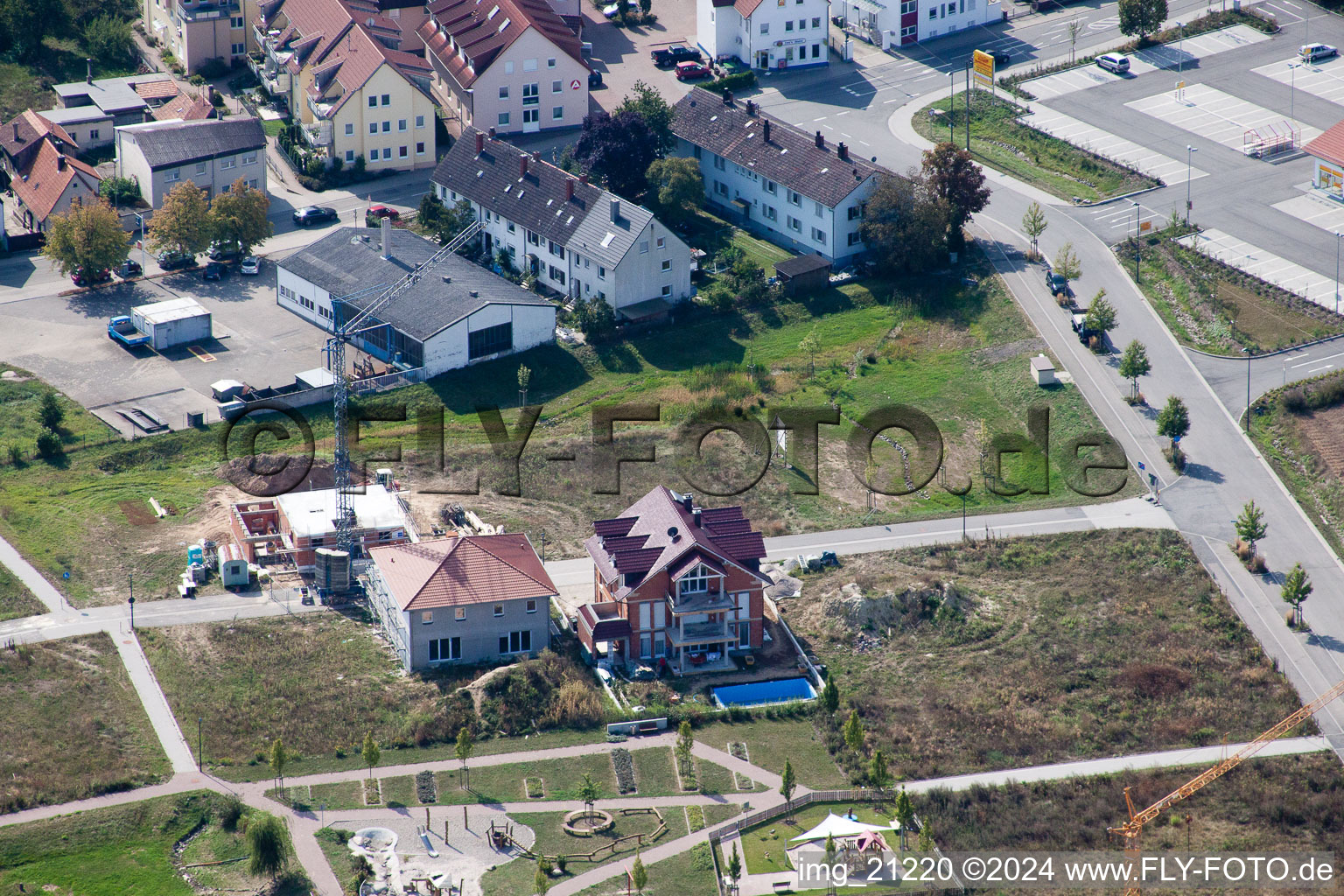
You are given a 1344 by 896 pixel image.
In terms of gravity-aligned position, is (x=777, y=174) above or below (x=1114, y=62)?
below

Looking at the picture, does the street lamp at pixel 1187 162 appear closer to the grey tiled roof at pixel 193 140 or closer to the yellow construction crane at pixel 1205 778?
the yellow construction crane at pixel 1205 778

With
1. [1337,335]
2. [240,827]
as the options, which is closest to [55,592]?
[240,827]

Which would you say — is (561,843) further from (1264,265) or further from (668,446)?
(1264,265)

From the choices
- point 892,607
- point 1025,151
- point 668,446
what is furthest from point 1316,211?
point 892,607

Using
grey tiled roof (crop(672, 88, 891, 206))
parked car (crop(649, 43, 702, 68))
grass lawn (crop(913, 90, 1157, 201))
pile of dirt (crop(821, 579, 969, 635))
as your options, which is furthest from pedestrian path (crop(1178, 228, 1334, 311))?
parked car (crop(649, 43, 702, 68))

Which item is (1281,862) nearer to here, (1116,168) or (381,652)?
(381,652)

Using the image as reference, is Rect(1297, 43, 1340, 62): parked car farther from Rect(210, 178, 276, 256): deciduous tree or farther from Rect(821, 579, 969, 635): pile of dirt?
Rect(210, 178, 276, 256): deciduous tree

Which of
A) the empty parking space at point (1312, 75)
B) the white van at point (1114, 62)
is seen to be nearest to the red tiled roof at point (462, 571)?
the white van at point (1114, 62)
